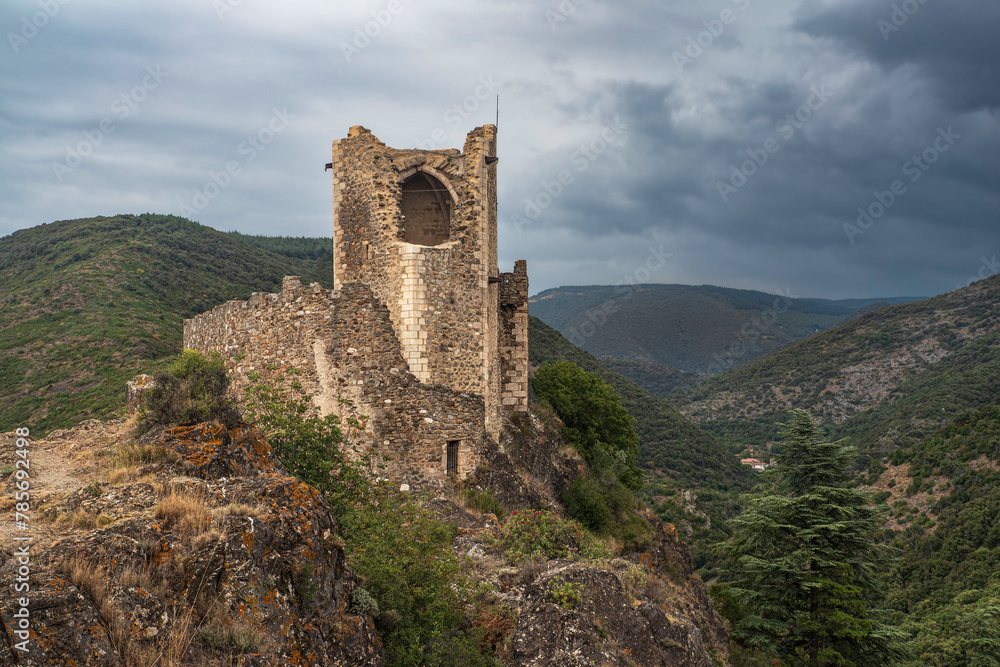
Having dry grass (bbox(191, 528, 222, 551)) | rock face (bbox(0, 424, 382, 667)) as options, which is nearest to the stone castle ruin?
rock face (bbox(0, 424, 382, 667))

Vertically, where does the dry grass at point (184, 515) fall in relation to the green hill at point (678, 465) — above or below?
above

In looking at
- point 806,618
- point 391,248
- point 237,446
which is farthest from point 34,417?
point 806,618

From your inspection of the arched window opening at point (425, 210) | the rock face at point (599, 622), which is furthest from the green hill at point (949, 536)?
the arched window opening at point (425, 210)

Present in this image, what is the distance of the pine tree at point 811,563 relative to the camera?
16.8 metres

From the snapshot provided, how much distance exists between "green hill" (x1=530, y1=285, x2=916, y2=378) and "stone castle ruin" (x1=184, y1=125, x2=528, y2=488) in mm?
101474

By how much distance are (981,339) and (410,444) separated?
83.2 meters

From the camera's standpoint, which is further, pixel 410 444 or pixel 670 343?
pixel 670 343

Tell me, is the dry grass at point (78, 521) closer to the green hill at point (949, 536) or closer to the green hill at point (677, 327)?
the green hill at point (949, 536)

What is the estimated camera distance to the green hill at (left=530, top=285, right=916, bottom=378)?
5507 inches

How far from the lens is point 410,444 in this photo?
45.1ft

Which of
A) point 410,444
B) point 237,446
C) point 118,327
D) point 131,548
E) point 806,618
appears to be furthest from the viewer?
point 118,327

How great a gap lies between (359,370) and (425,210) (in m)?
6.60

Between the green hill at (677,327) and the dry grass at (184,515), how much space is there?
11080 centimetres

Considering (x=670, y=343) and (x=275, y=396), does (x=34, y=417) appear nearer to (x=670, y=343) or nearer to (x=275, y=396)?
(x=275, y=396)
